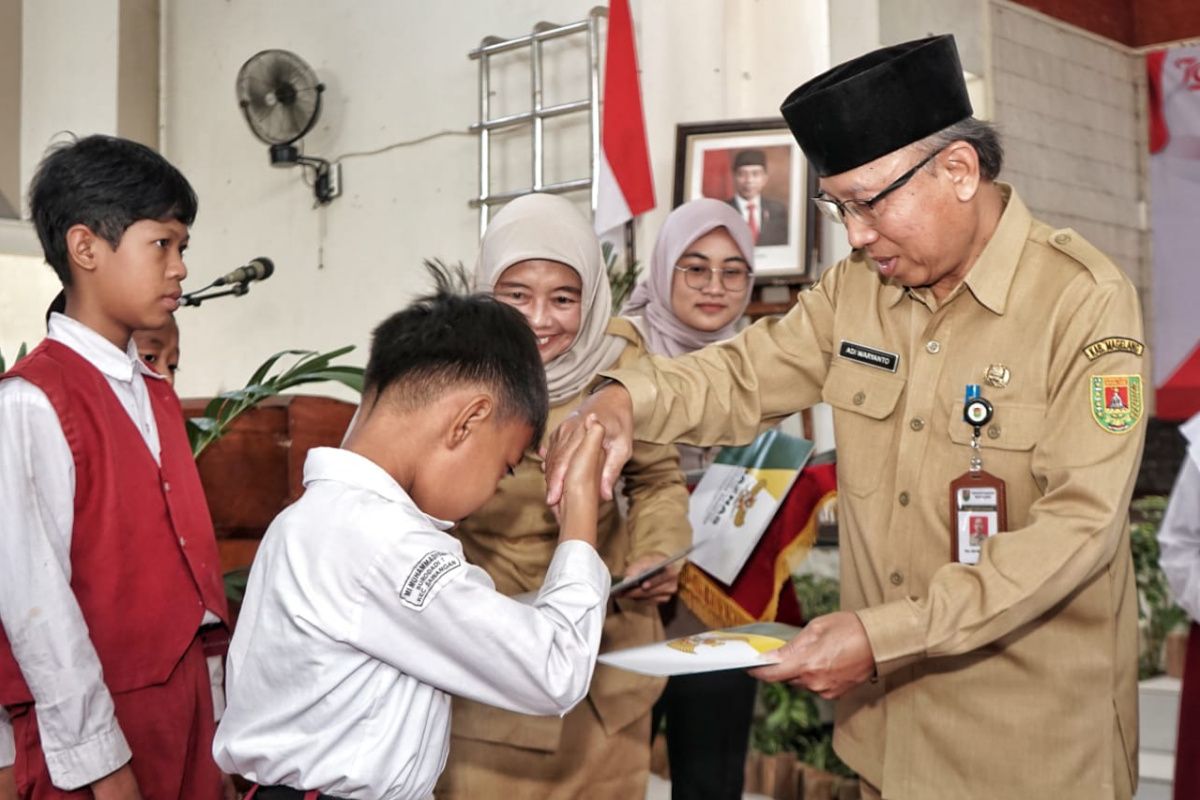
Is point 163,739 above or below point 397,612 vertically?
below

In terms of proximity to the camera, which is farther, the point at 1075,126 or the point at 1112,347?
the point at 1075,126

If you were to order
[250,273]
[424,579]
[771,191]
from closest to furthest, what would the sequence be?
[424,579], [250,273], [771,191]

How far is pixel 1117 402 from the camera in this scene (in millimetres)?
1595

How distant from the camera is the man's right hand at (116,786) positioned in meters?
1.78

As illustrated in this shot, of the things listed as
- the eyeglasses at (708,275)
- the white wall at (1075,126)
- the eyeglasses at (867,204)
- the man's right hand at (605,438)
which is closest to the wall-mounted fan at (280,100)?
the white wall at (1075,126)

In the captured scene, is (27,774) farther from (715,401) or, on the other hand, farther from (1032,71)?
(1032,71)

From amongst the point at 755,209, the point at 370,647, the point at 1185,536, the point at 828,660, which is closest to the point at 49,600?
the point at 370,647

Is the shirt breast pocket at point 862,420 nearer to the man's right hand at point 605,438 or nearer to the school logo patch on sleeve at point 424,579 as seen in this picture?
the man's right hand at point 605,438

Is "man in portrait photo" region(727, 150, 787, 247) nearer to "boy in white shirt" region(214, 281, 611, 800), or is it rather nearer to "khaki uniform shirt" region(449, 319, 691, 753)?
"khaki uniform shirt" region(449, 319, 691, 753)

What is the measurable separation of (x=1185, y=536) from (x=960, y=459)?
1209 millimetres

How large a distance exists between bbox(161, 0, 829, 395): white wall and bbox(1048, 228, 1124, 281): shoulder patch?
3.54 m

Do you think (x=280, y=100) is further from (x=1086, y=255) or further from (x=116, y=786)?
(x=1086, y=255)

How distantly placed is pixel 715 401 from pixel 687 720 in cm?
115

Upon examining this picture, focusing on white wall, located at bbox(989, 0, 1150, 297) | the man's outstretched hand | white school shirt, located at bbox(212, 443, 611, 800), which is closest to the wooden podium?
white school shirt, located at bbox(212, 443, 611, 800)
